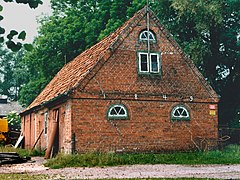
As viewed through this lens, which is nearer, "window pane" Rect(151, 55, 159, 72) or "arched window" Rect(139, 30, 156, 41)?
"arched window" Rect(139, 30, 156, 41)

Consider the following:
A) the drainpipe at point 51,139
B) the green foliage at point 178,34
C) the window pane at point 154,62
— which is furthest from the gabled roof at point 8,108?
the window pane at point 154,62

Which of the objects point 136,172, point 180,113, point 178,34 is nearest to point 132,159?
point 136,172

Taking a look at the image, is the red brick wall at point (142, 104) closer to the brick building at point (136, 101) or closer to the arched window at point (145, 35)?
the brick building at point (136, 101)

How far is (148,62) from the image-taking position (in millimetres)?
22438

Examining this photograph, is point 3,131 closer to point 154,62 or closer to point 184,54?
point 154,62

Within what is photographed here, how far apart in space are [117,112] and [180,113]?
360 cm

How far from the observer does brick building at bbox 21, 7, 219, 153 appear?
67.3 ft

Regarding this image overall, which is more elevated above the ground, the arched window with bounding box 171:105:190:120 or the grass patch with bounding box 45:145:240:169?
the arched window with bounding box 171:105:190:120

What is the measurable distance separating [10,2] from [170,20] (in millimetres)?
32137

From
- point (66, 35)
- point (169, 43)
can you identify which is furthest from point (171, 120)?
point (66, 35)

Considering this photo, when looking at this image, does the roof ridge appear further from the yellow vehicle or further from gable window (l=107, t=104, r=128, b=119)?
the yellow vehicle

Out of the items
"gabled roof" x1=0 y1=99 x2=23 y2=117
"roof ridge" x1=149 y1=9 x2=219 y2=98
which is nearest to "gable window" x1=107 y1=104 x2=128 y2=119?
"roof ridge" x1=149 y1=9 x2=219 y2=98

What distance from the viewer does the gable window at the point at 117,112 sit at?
827 inches

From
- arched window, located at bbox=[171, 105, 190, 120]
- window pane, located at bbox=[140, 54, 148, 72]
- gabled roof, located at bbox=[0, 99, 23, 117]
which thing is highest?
window pane, located at bbox=[140, 54, 148, 72]
